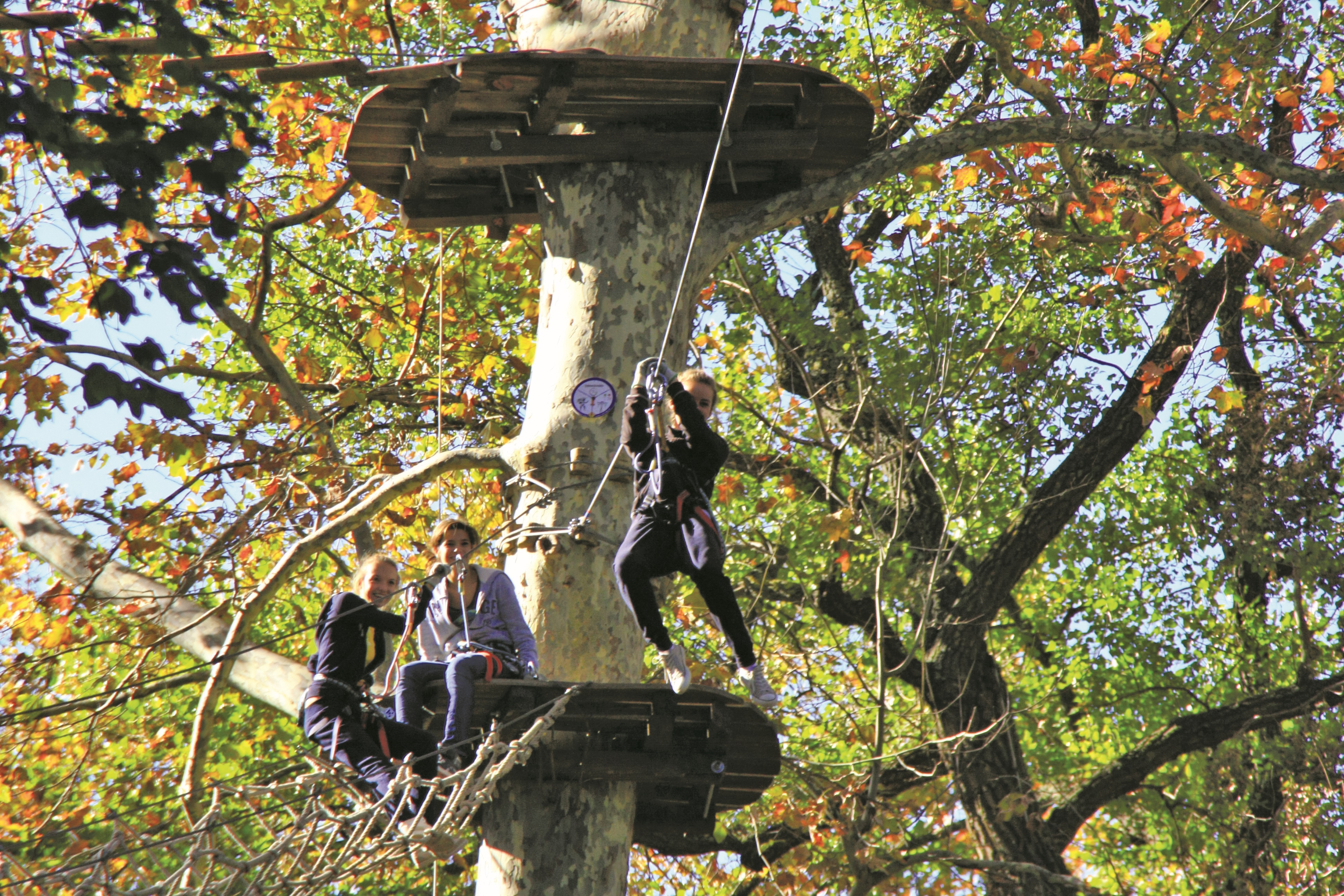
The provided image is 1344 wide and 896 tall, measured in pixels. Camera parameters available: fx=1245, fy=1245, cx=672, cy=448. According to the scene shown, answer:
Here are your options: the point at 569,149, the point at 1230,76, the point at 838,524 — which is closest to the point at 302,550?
the point at 569,149

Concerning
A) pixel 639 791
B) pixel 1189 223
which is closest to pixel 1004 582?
pixel 1189 223

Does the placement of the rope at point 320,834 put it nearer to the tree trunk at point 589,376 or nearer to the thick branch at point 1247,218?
the tree trunk at point 589,376

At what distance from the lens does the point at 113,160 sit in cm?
337

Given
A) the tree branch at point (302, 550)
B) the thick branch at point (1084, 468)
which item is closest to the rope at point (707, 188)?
the tree branch at point (302, 550)

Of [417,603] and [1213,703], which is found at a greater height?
[1213,703]

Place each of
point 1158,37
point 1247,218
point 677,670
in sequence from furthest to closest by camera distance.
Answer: point 1158,37
point 1247,218
point 677,670

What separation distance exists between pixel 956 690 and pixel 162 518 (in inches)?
243

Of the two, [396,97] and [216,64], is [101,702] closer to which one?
[396,97]

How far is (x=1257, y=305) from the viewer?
33.5ft

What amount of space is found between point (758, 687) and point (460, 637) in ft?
4.00

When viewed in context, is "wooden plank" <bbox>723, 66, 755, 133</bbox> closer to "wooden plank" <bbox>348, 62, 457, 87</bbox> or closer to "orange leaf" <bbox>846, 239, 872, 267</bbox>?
"wooden plank" <bbox>348, 62, 457, 87</bbox>

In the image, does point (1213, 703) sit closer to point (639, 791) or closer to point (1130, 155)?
point (1130, 155)

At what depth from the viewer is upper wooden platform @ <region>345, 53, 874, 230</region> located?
5.12m

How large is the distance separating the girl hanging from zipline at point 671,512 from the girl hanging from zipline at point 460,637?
0.47 m
